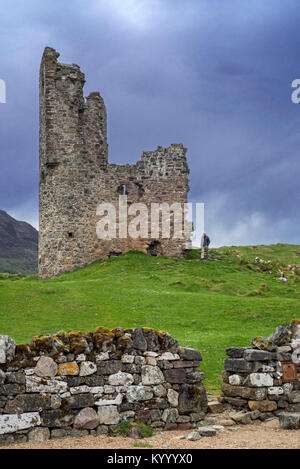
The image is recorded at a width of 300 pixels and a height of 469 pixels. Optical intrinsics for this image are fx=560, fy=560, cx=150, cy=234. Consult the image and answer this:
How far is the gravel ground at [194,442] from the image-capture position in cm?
1024

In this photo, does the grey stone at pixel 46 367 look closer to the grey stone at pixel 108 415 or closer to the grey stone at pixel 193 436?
the grey stone at pixel 108 415

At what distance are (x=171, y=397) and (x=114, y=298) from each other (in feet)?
44.1

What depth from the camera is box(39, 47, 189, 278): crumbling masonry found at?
123 feet

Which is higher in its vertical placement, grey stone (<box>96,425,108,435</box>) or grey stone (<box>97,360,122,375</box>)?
grey stone (<box>97,360,122,375</box>)

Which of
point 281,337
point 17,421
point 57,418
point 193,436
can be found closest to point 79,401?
point 57,418

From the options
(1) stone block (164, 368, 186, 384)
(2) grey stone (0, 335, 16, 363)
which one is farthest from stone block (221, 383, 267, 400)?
(2) grey stone (0, 335, 16, 363)

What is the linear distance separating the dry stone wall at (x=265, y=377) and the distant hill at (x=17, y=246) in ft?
284

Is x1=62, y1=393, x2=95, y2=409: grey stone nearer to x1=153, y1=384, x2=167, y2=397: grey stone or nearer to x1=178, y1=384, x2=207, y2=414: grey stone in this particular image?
x1=153, y1=384, x2=167, y2=397: grey stone

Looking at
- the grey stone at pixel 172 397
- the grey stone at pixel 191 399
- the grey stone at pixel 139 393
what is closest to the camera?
the grey stone at pixel 139 393

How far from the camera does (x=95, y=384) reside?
11133 mm

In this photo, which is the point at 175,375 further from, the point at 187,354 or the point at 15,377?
the point at 15,377

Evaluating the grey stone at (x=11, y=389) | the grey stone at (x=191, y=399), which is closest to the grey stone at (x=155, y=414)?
the grey stone at (x=191, y=399)

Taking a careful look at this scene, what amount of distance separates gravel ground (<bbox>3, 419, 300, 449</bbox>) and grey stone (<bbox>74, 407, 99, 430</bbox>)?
0.24m
